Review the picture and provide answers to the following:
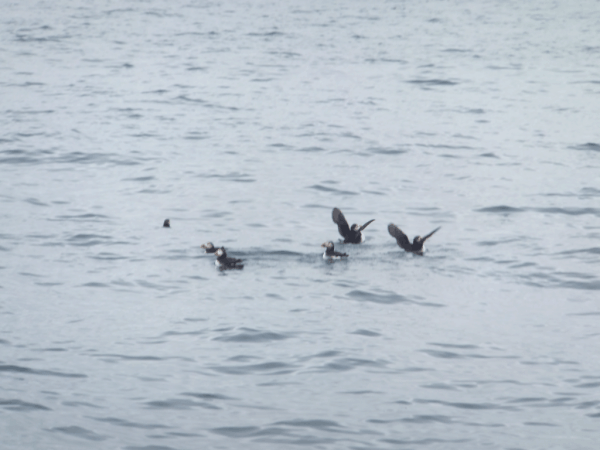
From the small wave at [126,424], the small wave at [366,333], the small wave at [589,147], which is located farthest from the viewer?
the small wave at [589,147]

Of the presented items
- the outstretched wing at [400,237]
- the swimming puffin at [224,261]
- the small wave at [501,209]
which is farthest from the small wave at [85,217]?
the small wave at [501,209]

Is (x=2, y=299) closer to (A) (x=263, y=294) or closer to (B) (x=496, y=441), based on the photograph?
(A) (x=263, y=294)

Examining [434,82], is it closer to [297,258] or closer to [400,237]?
[400,237]

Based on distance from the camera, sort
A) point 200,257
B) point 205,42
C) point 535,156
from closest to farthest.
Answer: point 200,257 → point 535,156 → point 205,42

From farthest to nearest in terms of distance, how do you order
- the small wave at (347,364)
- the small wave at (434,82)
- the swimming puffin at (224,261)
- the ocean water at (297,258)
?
the small wave at (434,82) → the swimming puffin at (224,261) → the small wave at (347,364) → the ocean water at (297,258)

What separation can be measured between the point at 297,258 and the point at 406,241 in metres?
1.88

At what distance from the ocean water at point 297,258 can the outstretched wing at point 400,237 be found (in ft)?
1.65

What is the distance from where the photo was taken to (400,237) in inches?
591

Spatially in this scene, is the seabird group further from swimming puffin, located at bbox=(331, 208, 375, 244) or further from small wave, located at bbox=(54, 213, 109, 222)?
small wave, located at bbox=(54, 213, 109, 222)

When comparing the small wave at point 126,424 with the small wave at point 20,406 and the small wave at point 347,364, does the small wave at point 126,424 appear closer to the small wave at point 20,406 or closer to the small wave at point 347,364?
the small wave at point 20,406

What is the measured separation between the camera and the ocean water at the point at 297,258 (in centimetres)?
910

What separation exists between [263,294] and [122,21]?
40878 millimetres

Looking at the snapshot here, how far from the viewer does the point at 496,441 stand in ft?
27.9

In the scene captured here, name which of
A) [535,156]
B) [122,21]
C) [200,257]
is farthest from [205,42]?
[200,257]
